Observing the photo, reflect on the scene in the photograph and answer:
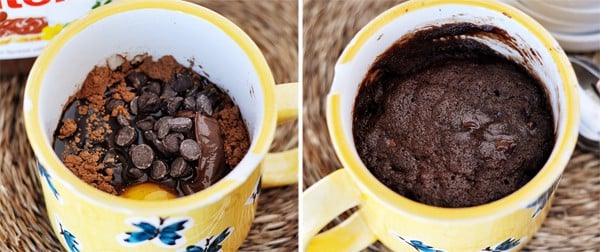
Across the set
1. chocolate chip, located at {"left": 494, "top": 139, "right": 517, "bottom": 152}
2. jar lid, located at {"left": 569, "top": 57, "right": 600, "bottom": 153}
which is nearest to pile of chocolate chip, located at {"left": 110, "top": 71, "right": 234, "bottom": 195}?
chocolate chip, located at {"left": 494, "top": 139, "right": 517, "bottom": 152}

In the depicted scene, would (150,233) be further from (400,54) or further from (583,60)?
(583,60)

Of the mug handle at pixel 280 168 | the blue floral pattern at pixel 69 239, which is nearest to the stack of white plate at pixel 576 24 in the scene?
the mug handle at pixel 280 168

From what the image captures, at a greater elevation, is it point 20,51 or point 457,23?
point 457,23

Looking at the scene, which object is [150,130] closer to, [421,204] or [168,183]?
[168,183]

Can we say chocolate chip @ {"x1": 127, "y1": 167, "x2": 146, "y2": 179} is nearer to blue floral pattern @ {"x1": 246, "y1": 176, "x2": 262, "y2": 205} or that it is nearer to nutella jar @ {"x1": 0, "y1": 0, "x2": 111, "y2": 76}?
blue floral pattern @ {"x1": 246, "y1": 176, "x2": 262, "y2": 205}

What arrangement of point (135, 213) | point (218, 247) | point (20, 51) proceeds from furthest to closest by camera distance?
point (20, 51)
point (218, 247)
point (135, 213)

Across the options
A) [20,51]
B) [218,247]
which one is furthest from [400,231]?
[20,51]
